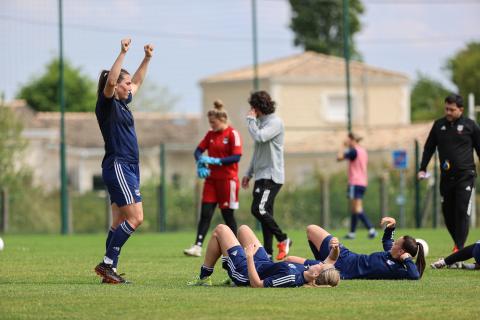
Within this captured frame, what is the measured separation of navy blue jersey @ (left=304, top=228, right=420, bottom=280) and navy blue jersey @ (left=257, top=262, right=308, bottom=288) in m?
1.11

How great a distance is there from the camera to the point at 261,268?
10.9m

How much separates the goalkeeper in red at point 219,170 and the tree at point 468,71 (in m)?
41.8

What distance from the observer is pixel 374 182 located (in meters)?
33.5

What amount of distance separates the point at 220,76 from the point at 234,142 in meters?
39.0

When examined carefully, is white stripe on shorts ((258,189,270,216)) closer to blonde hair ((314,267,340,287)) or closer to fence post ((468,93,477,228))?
blonde hair ((314,267,340,287))

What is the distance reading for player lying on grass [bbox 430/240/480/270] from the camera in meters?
12.9

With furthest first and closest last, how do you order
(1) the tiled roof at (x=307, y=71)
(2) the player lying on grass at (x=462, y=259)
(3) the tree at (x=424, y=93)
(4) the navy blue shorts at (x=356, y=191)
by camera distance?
1. (3) the tree at (x=424, y=93)
2. (1) the tiled roof at (x=307, y=71)
3. (4) the navy blue shorts at (x=356, y=191)
4. (2) the player lying on grass at (x=462, y=259)

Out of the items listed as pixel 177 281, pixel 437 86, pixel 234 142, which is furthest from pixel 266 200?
pixel 437 86

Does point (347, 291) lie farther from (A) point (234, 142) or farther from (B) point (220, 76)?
(B) point (220, 76)

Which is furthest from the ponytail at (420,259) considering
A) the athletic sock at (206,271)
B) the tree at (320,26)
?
the tree at (320,26)

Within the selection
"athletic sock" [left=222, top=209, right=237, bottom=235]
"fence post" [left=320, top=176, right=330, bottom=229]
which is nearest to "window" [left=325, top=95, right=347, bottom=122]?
"fence post" [left=320, top=176, right=330, bottom=229]

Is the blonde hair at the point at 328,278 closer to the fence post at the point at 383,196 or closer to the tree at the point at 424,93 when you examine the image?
the fence post at the point at 383,196

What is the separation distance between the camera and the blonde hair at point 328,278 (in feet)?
35.3

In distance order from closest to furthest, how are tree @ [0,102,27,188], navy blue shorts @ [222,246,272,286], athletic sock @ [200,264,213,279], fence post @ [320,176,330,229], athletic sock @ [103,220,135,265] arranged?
navy blue shorts @ [222,246,272,286] → athletic sock @ [200,264,213,279] → athletic sock @ [103,220,135,265] → fence post @ [320,176,330,229] → tree @ [0,102,27,188]
